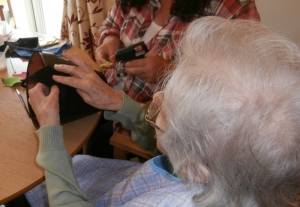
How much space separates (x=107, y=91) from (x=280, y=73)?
474 mm

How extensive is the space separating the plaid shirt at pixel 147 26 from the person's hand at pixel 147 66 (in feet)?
0.17

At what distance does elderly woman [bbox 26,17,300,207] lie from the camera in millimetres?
427

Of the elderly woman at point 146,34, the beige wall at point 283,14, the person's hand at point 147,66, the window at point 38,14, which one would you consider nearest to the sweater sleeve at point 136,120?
the elderly woman at point 146,34

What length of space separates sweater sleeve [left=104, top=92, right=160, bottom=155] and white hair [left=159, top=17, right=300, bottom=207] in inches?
12.7

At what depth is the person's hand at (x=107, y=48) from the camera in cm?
110

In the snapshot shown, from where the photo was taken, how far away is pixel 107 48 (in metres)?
1.13

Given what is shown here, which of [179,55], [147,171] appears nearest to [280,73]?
[179,55]

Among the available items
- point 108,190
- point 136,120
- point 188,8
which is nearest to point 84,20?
point 188,8

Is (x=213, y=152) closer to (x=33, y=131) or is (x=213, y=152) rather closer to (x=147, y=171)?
(x=147, y=171)

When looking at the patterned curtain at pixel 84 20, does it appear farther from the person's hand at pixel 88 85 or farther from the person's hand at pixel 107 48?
the person's hand at pixel 88 85

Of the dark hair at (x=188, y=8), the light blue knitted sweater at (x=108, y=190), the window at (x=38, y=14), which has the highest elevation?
the dark hair at (x=188, y=8)

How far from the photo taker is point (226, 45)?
0.48 m

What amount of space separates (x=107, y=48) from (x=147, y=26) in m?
0.19

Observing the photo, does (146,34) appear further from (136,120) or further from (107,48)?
(136,120)
